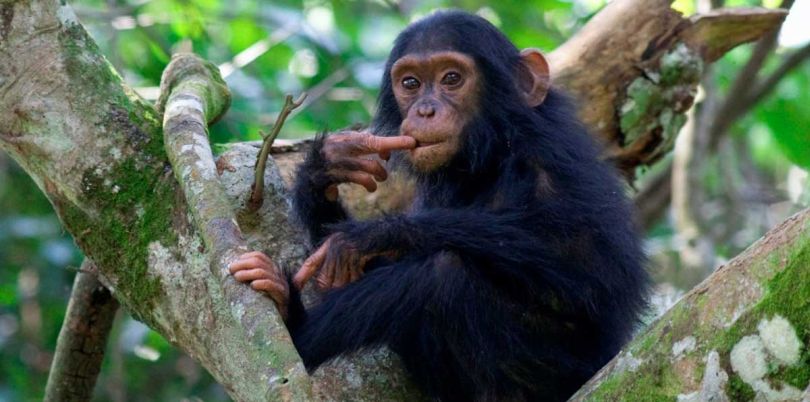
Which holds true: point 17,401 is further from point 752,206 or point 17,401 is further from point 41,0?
point 752,206

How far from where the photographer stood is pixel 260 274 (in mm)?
3857

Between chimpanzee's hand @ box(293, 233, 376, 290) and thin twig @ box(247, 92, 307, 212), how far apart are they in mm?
363

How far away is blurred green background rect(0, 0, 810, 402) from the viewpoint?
27.2 ft

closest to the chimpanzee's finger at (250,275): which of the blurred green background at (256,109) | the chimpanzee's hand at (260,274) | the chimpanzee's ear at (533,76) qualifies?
the chimpanzee's hand at (260,274)

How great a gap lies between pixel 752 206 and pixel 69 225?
833 cm

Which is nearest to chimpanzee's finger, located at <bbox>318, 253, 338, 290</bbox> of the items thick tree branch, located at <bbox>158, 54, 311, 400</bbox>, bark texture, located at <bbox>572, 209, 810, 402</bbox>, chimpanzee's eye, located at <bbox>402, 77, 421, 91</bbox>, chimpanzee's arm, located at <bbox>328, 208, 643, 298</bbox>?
chimpanzee's arm, located at <bbox>328, 208, 643, 298</bbox>

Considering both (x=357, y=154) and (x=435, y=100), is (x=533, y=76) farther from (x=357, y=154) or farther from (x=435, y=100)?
(x=357, y=154)

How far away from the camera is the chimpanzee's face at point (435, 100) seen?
5.09 meters

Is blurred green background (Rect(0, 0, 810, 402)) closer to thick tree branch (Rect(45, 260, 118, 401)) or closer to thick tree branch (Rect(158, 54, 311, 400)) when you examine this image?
thick tree branch (Rect(45, 260, 118, 401))

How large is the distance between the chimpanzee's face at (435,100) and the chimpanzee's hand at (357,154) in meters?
0.11

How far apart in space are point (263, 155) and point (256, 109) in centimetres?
512

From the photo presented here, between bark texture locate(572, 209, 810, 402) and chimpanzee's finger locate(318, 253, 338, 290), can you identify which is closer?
bark texture locate(572, 209, 810, 402)

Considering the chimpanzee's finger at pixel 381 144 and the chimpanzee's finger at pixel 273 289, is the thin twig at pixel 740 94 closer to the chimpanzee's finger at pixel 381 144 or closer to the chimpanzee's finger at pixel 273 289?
the chimpanzee's finger at pixel 381 144

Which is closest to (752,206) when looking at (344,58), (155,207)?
(344,58)
